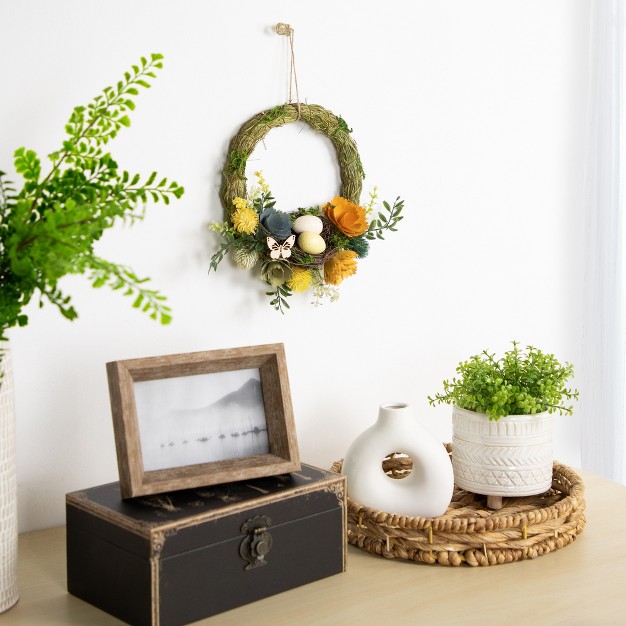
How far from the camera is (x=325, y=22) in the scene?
1.55m

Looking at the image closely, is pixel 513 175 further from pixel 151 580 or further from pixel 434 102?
pixel 151 580

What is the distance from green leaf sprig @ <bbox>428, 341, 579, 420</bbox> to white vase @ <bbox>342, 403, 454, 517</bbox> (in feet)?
0.41

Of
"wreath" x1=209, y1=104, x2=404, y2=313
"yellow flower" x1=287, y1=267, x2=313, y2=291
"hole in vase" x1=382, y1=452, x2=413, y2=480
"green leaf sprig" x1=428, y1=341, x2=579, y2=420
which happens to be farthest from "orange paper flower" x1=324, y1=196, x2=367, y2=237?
"hole in vase" x1=382, y1=452, x2=413, y2=480

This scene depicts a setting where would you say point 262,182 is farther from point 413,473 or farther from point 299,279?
point 413,473

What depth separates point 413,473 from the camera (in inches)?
52.7

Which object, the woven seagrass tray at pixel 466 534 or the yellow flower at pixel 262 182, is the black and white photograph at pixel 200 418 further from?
the yellow flower at pixel 262 182

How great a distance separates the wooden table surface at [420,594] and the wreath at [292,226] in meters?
0.47

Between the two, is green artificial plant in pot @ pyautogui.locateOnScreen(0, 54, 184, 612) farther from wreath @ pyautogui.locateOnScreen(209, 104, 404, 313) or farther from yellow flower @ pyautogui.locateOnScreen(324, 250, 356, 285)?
yellow flower @ pyautogui.locateOnScreen(324, 250, 356, 285)

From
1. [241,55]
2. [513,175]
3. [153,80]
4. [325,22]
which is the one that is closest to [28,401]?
[153,80]

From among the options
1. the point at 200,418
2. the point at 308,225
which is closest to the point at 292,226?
the point at 308,225

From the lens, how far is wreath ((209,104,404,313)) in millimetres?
1438

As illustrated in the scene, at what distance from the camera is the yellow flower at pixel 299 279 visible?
1.47m

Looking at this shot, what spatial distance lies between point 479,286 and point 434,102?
394mm

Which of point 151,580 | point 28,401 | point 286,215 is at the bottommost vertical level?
point 151,580
